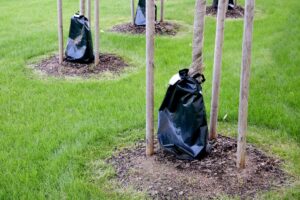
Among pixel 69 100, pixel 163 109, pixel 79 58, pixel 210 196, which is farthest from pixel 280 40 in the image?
pixel 210 196

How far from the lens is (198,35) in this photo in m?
4.10

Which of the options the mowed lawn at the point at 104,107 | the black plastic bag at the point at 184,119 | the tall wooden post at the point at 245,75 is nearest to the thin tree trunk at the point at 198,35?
the black plastic bag at the point at 184,119

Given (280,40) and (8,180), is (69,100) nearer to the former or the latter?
(8,180)

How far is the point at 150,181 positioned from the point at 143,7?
6.52m

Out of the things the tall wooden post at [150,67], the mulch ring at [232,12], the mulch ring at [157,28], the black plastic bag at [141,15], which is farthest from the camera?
the mulch ring at [232,12]

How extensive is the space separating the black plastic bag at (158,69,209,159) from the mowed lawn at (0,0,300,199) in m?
0.65

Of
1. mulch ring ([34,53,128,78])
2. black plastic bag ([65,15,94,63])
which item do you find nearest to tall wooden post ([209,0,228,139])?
mulch ring ([34,53,128,78])

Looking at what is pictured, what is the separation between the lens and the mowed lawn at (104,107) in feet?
13.2

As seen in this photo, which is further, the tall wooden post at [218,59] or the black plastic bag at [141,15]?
the black plastic bag at [141,15]

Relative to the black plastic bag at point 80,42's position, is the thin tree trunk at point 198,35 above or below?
above

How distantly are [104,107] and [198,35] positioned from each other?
1.97 m

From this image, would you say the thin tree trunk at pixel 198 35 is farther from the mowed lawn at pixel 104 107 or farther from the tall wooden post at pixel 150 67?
the mowed lawn at pixel 104 107

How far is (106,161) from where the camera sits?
4.31 metres

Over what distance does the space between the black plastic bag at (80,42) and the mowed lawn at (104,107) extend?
0.65m
